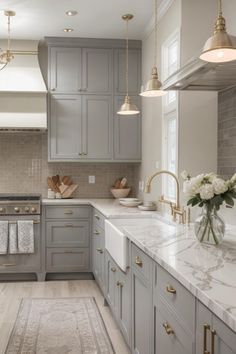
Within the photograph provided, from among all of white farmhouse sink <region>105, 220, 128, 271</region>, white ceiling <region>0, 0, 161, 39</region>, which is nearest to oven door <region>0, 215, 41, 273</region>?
white farmhouse sink <region>105, 220, 128, 271</region>

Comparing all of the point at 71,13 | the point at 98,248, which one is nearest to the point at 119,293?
the point at 98,248

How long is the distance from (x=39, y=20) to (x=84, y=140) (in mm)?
1501

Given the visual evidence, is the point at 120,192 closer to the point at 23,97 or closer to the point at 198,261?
the point at 23,97

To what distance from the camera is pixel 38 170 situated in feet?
19.1

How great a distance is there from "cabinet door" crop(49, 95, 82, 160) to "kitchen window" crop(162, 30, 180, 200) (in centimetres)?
147

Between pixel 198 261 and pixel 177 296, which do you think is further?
pixel 198 261

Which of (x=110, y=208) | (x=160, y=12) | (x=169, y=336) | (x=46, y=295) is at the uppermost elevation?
(x=160, y=12)

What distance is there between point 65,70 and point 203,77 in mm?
2929

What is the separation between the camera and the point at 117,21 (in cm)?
480

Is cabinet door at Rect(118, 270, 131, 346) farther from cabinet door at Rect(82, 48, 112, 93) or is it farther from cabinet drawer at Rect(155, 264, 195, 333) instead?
cabinet door at Rect(82, 48, 112, 93)

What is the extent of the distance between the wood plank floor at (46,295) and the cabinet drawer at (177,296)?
1.31 m

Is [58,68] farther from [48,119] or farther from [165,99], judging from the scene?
[165,99]

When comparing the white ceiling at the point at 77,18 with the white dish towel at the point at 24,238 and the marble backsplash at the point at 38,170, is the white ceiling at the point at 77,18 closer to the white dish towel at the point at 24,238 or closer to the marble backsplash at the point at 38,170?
the marble backsplash at the point at 38,170

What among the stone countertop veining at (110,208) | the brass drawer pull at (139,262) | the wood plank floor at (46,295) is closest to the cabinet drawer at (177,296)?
the brass drawer pull at (139,262)
